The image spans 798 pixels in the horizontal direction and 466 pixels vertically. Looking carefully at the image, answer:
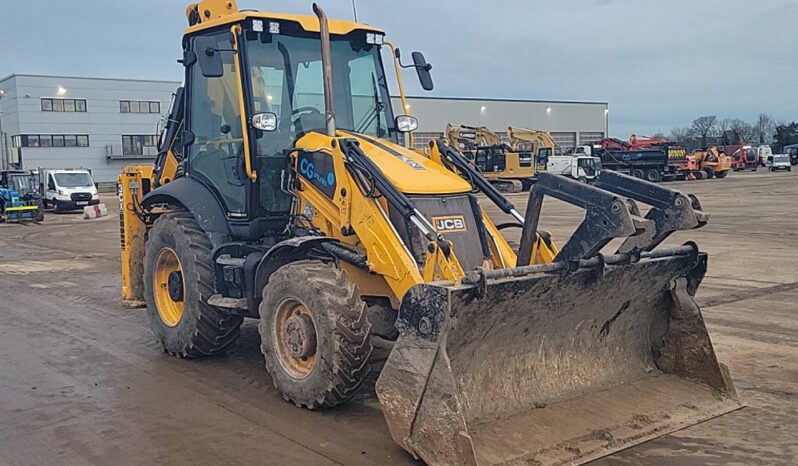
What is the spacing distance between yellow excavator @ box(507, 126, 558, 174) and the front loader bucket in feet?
112

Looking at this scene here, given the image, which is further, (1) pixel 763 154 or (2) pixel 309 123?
(1) pixel 763 154

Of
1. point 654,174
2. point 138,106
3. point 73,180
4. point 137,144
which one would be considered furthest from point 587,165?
point 138,106

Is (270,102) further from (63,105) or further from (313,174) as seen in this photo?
(63,105)

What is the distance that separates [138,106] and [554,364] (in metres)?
59.4

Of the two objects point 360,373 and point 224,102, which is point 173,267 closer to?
point 224,102

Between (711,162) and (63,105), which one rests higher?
(63,105)

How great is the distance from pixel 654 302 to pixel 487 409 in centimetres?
167

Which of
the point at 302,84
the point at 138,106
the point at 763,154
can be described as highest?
the point at 138,106

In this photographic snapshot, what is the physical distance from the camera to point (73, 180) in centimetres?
3416

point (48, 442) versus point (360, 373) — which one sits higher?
point (360, 373)

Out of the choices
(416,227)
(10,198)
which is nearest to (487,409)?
(416,227)

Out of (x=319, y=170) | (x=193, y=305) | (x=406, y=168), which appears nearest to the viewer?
(x=406, y=168)

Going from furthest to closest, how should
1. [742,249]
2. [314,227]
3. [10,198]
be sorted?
[10,198]
[742,249]
[314,227]

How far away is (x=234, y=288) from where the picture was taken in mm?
6617
